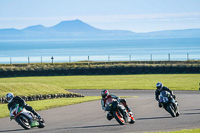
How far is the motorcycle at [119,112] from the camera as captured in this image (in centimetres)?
1675

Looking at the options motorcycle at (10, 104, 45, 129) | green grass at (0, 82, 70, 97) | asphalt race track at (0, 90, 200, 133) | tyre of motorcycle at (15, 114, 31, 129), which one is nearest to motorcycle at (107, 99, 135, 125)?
asphalt race track at (0, 90, 200, 133)

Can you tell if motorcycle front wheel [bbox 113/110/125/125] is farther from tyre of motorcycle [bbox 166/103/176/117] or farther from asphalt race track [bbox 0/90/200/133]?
tyre of motorcycle [bbox 166/103/176/117]

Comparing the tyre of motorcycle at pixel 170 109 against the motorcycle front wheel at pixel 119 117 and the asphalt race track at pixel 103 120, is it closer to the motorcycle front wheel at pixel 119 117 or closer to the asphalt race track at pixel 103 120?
the asphalt race track at pixel 103 120

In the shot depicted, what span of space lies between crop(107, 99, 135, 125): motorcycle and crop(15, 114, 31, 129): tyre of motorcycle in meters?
3.01

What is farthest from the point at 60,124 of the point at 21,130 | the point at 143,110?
the point at 143,110

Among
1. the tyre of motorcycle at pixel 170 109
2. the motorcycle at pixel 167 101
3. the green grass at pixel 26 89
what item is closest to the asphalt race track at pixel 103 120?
the tyre of motorcycle at pixel 170 109

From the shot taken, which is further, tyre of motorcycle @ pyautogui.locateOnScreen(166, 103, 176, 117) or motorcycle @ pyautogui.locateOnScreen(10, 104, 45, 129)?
tyre of motorcycle @ pyautogui.locateOnScreen(166, 103, 176, 117)

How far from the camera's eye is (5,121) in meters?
19.1

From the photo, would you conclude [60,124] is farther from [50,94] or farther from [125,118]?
[50,94]

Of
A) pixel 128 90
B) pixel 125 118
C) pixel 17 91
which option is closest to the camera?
pixel 125 118

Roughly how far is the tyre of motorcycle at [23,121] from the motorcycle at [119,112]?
301 cm

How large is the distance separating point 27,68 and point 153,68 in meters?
16.4

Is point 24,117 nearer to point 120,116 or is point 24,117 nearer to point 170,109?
point 120,116

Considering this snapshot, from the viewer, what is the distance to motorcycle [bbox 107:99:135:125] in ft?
55.0
